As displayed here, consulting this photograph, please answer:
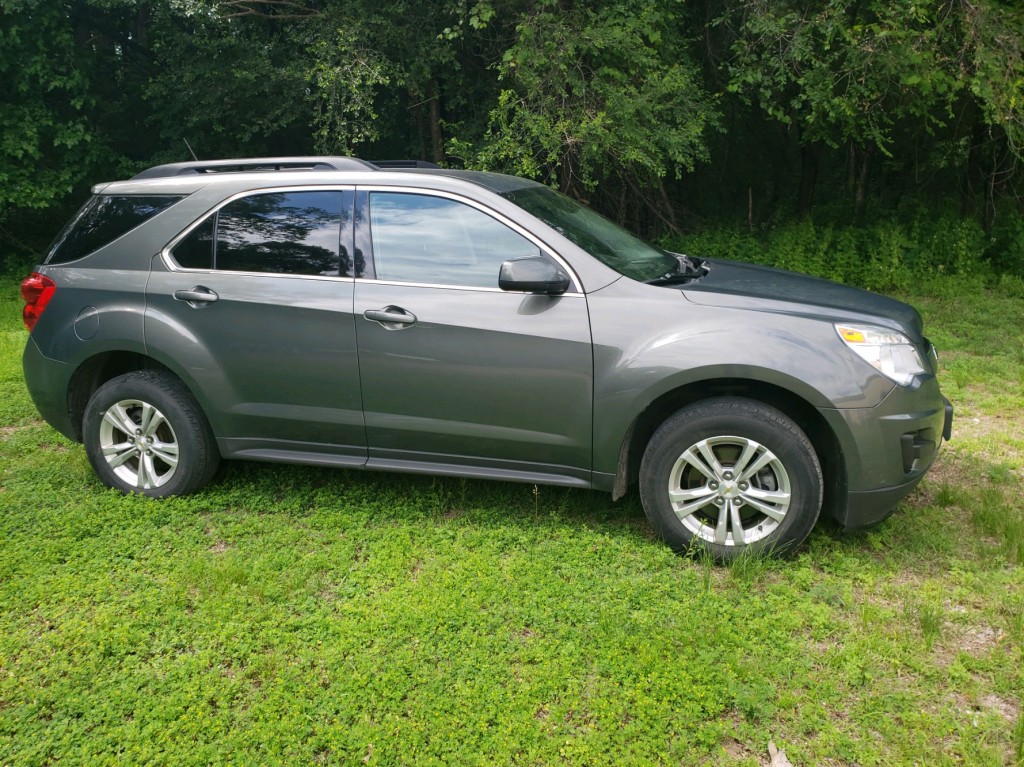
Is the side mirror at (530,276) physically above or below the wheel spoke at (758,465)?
above

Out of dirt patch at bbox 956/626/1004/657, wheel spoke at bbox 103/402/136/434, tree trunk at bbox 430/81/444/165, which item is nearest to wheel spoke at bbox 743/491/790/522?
dirt patch at bbox 956/626/1004/657

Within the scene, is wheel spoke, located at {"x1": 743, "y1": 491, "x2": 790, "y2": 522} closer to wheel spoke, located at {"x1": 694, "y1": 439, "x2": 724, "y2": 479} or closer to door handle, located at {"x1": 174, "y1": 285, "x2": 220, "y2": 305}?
wheel spoke, located at {"x1": 694, "y1": 439, "x2": 724, "y2": 479}

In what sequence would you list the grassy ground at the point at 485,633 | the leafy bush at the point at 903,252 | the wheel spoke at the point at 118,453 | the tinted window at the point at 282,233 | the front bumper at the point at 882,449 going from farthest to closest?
1. the leafy bush at the point at 903,252
2. the wheel spoke at the point at 118,453
3. the tinted window at the point at 282,233
4. the front bumper at the point at 882,449
5. the grassy ground at the point at 485,633

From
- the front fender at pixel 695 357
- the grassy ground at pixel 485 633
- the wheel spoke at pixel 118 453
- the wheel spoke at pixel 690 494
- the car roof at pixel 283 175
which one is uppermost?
the car roof at pixel 283 175

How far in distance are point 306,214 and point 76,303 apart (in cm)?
145

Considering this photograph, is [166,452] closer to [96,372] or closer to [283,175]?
[96,372]

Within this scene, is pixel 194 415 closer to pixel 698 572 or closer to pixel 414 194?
pixel 414 194

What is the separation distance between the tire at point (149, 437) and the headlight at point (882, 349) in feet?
10.9

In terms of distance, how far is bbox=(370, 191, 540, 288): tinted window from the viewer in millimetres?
4125

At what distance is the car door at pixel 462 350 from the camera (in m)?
3.98

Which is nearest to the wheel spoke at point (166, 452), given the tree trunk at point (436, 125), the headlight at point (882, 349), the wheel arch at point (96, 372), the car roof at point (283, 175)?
the wheel arch at point (96, 372)

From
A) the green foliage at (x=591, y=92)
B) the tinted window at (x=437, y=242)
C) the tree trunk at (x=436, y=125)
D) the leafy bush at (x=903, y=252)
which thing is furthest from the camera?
the tree trunk at (x=436, y=125)

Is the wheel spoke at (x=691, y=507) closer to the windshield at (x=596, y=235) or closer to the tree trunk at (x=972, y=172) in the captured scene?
the windshield at (x=596, y=235)

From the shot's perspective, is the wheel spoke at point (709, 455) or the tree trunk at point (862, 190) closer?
the wheel spoke at point (709, 455)
